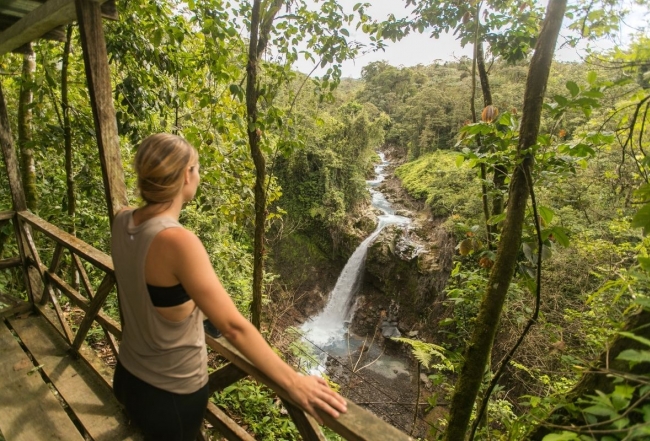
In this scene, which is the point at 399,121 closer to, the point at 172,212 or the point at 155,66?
the point at 155,66

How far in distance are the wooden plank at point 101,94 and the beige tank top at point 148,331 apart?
3.87ft

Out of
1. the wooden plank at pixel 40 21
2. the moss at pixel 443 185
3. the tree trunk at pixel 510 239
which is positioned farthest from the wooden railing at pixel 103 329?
the moss at pixel 443 185

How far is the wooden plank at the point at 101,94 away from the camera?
1.92 meters

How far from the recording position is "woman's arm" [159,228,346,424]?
0.96 metres

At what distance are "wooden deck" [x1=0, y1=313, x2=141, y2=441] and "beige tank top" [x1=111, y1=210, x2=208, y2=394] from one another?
1.18m

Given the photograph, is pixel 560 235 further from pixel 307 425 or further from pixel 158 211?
pixel 158 211

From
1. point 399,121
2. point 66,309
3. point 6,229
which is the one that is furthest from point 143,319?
point 399,121

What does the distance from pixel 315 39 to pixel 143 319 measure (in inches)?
127

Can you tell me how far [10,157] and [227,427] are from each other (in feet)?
11.9

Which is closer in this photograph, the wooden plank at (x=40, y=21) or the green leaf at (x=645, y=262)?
A: the green leaf at (x=645, y=262)

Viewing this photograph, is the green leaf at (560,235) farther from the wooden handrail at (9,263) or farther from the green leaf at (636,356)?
the wooden handrail at (9,263)

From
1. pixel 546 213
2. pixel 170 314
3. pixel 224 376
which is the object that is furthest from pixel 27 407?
pixel 546 213

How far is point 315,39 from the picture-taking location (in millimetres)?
3418

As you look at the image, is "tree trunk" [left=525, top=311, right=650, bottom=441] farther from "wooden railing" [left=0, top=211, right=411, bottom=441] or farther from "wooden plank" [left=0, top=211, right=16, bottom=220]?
"wooden plank" [left=0, top=211, right=16, bottom=220]
